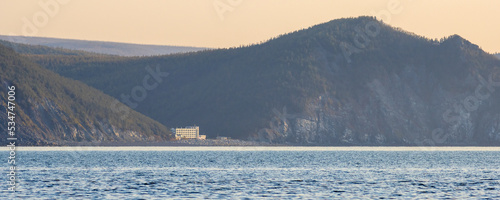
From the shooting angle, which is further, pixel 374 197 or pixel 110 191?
pixel 110 191

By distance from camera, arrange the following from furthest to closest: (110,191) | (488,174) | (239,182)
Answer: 1. (488,174)
2. (239,182)
3. (110,191)

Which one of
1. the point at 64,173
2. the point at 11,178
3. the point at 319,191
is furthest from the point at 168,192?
the point at 64,173

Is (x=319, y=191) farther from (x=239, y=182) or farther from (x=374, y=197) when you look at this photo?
(x=239, y=182)

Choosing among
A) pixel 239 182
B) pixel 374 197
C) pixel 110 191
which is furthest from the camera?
pixel 239 182

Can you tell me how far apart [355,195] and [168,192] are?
18.8m

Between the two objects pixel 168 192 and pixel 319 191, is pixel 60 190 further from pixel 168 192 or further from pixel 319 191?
pixel 319 191

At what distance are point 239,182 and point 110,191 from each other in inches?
792

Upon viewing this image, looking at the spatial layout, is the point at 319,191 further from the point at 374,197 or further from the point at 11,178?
the point at 11,178

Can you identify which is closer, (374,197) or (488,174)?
(374,197)

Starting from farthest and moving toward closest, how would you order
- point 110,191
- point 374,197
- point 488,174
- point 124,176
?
point 488,174, point 124,176, point 110,191, point 374,197

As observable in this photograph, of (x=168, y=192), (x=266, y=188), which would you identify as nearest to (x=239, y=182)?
(x=266, y=188)

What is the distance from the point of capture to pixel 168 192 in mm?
92750

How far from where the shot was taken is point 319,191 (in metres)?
95.6

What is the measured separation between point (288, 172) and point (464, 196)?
156 feet
